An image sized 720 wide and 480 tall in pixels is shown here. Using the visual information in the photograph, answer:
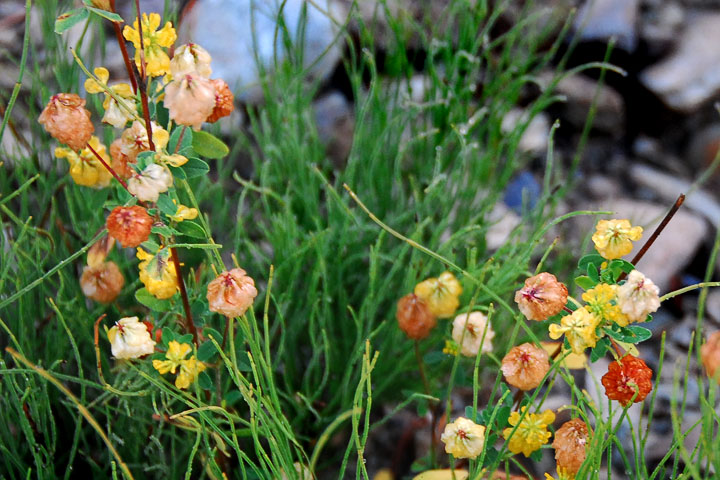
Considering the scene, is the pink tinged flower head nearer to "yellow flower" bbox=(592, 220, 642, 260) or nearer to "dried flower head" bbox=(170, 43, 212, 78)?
"dried flower head" bbox=(170, 43, 212, 78)

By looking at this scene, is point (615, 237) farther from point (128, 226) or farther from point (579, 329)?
point (128, 226)

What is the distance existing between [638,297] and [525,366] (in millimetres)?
148

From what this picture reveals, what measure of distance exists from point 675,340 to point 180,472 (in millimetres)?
977

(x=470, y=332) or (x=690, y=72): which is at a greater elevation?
(x=690, y=72)

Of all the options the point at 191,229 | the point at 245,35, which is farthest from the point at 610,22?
the point at 191,229

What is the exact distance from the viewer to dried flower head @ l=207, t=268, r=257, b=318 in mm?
671

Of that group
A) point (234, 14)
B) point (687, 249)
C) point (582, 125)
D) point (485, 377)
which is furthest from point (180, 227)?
point (582, 125)

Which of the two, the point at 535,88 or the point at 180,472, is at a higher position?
the point at 535,88

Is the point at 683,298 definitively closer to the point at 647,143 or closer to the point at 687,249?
the point at 687,249

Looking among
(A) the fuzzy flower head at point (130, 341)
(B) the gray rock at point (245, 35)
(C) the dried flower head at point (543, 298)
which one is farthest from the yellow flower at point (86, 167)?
(B) the gray rock at point (245, 35)

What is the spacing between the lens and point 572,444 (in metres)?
0.74

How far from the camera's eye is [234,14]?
1663 millimetres

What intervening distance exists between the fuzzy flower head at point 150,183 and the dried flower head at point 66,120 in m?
0.11

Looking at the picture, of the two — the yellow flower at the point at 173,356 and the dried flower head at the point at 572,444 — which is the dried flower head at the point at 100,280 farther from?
the dried flower head at the point at 572,444
